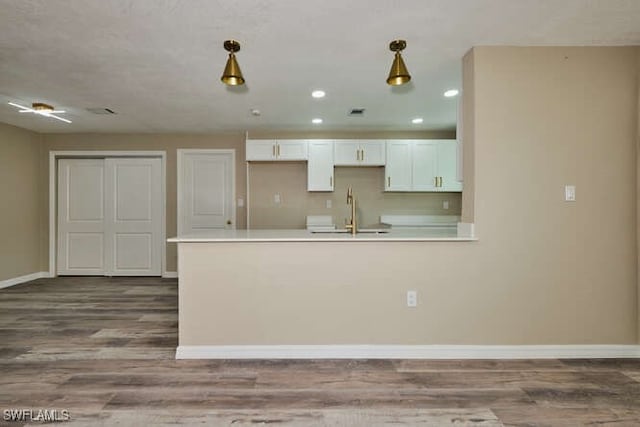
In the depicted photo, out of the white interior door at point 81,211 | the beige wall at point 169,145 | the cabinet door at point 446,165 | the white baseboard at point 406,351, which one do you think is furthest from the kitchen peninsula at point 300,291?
the white interior door at point 81,211

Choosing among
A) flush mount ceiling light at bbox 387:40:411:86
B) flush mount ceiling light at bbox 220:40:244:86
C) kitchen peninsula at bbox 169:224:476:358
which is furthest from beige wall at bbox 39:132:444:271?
flush mount ceiling light at bbox 387:40:411:86

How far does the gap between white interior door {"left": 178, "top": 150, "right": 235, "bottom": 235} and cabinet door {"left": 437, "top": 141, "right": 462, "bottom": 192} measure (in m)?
3.10

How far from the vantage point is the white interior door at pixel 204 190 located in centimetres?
514

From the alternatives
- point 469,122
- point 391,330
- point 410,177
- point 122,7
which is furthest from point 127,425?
point 410,177

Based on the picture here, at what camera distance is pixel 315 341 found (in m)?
2.50

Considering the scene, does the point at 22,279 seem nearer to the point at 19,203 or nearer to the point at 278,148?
the point at 19,203

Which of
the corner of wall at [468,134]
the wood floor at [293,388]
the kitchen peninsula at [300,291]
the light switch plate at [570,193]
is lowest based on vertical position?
the wood floor at [293,388]

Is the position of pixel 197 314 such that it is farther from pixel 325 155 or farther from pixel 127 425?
pixel 325 155

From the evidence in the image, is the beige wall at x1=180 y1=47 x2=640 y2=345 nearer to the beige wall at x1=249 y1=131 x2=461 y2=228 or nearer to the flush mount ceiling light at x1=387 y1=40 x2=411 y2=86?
the flush mount ceiling light at x1=387 y1=40 x2=411 y2=86

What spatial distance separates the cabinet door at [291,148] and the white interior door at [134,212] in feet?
6.65

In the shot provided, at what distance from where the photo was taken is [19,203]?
4.86 m

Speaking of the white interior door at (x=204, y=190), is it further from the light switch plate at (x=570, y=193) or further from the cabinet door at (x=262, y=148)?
the light switch plate at (x=570, y=193)

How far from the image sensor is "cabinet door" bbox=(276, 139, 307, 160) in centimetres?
469

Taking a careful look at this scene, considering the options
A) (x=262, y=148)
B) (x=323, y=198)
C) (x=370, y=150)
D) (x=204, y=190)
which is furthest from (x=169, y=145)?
(x=370, y=150)
